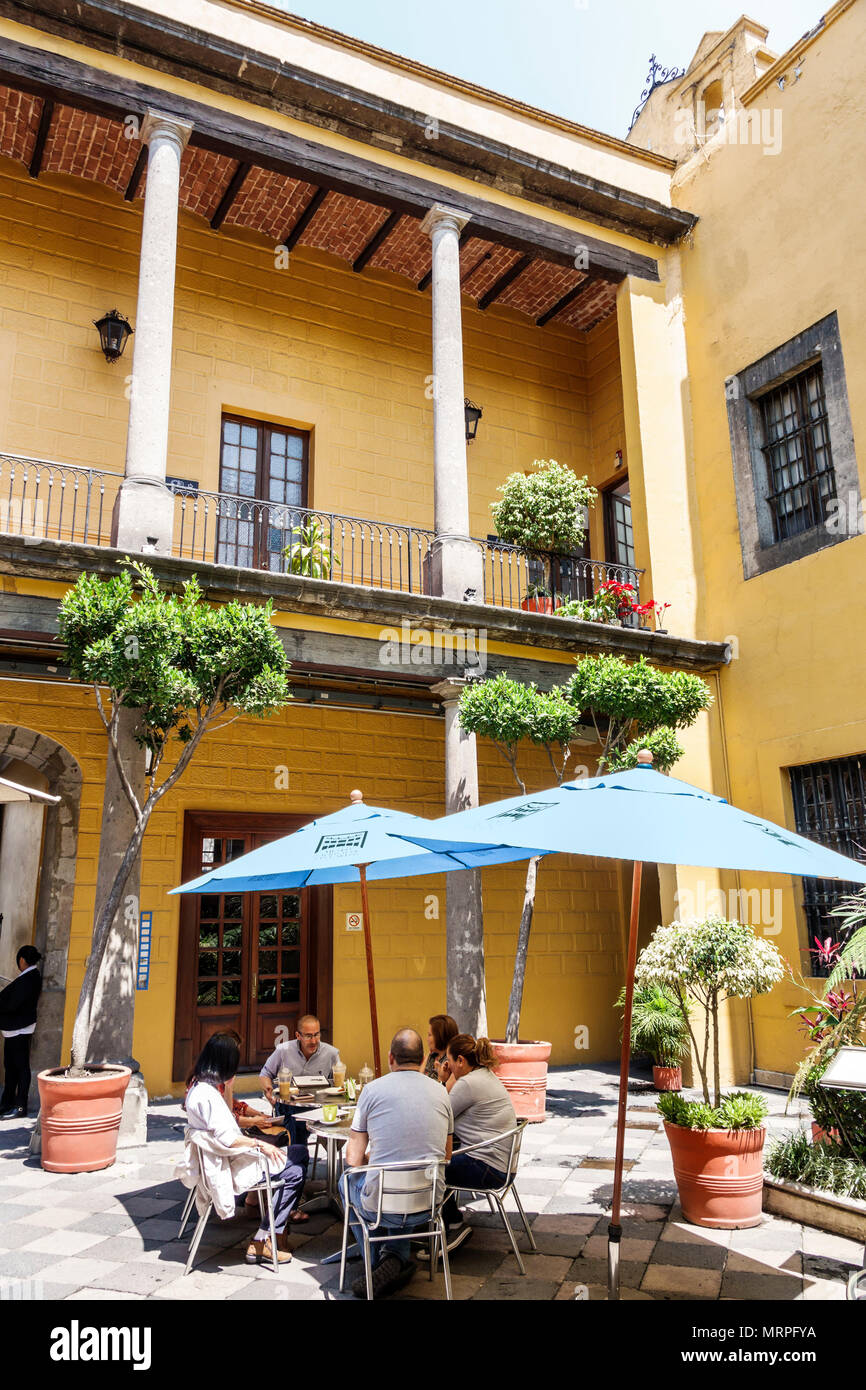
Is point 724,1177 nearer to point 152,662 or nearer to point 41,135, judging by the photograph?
point 152,662

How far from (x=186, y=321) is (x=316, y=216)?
196cm

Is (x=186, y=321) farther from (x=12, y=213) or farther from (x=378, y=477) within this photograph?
(x=378, y=477)

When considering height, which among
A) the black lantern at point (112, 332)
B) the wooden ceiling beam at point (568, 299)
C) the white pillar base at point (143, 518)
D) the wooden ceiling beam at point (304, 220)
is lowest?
the white pillar base at point (143, 518)

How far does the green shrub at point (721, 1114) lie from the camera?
504cm

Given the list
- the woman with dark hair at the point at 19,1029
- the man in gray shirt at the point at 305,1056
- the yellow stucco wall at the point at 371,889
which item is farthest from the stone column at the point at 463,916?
the woman with dark hair at the point at 19,1029

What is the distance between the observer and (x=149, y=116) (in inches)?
340

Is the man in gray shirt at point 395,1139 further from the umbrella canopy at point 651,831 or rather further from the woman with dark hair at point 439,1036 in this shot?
the woman with dark hair at point 439,1036

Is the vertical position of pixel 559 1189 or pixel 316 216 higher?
pixel 316 216

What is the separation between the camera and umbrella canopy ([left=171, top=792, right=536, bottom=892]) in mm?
4902

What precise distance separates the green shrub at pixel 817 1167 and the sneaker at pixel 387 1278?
89.0 inches

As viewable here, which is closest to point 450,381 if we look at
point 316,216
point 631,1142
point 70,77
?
point 316,216

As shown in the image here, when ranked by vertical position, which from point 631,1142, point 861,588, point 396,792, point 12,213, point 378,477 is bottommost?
point 631,1142

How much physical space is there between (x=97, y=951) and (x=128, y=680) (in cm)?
191

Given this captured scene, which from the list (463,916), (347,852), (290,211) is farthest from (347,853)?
(290,211)
